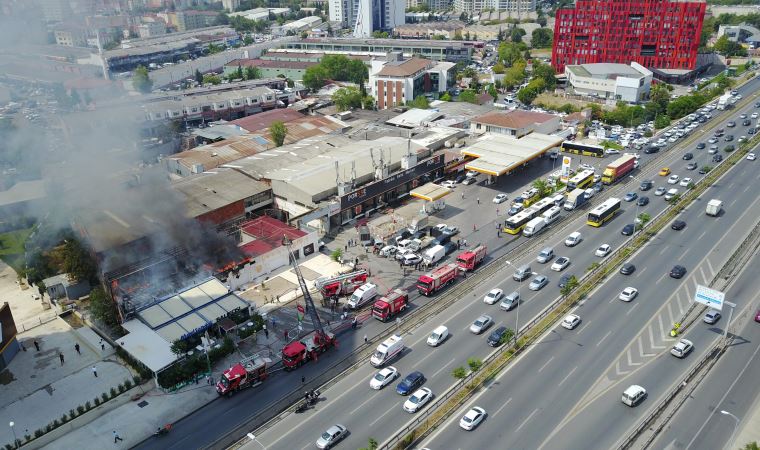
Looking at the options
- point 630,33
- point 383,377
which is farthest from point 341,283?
point 630,33

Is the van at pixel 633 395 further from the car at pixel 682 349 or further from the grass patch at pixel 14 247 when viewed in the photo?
the grass patch at pixel 14 247

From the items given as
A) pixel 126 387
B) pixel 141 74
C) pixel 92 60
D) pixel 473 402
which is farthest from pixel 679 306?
pixel 141 74

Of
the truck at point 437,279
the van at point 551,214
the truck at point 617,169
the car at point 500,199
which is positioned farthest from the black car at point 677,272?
the truck at point 617,169

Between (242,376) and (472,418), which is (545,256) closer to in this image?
(472,418)

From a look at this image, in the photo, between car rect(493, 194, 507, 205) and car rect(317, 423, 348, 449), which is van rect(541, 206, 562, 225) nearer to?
car rect(493, 194, 507, 205)

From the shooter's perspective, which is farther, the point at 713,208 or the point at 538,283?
the point at 713,208

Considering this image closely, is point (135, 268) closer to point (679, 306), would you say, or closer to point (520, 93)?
point (679, 306)
